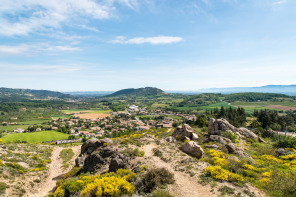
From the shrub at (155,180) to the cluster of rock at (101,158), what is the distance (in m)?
6.08

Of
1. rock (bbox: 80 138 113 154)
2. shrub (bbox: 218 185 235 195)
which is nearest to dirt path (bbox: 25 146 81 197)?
rock (bbox: 80 138 113 154)

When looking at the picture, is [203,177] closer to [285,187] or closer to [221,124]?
[285,187]

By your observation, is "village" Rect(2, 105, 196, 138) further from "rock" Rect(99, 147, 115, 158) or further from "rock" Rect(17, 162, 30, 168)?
"rock" Rect(17, 162, 30, 168)

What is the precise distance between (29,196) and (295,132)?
98.8 metres

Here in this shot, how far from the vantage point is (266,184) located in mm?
14008

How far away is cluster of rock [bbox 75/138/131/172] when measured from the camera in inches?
774

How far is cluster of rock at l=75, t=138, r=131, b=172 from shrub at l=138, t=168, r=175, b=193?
19.9ft

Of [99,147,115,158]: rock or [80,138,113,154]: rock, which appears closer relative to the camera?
[99,147,115,158]: rock

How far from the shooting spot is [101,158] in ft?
80.0

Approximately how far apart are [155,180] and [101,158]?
13.9m

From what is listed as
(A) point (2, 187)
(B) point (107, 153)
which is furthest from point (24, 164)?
(B) point (107, 153)

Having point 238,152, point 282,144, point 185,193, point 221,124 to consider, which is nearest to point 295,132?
point 282,144

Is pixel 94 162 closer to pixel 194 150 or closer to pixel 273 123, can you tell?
pixel 194 150

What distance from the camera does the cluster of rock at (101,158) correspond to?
1967 centimetres
